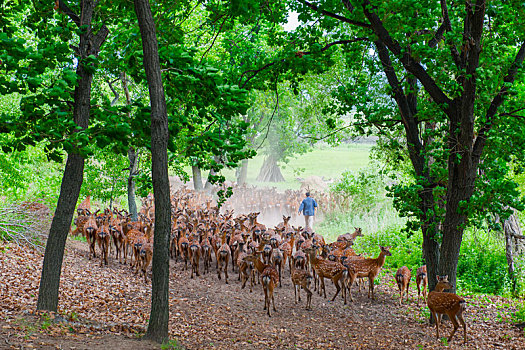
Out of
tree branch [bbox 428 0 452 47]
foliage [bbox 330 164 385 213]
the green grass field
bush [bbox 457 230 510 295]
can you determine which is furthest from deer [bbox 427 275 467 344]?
the green grass field

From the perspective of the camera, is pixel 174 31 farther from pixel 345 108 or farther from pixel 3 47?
pixel 345 108

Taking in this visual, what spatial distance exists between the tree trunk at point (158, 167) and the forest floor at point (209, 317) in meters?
0.45

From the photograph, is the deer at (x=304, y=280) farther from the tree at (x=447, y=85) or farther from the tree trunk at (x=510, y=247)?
the tree trunk at (x=510, y=247)

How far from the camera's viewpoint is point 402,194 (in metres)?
8.71

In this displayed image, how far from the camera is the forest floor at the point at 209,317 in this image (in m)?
6.49

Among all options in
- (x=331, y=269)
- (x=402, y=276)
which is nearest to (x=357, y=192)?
(x=402, y=276)

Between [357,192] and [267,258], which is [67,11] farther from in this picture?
[357,192]

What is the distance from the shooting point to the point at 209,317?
8.88m

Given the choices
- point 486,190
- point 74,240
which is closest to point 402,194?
point 486,190

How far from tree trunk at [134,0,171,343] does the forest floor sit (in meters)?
0.45

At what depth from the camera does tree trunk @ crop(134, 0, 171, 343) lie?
242 inches

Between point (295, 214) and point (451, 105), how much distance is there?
61.6ft

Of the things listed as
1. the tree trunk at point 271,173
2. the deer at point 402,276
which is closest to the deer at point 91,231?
the deer at point 402,276

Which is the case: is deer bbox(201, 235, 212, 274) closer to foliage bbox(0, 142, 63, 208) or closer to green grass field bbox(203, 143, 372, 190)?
foliage bbox(0, 142, 63, 208)
